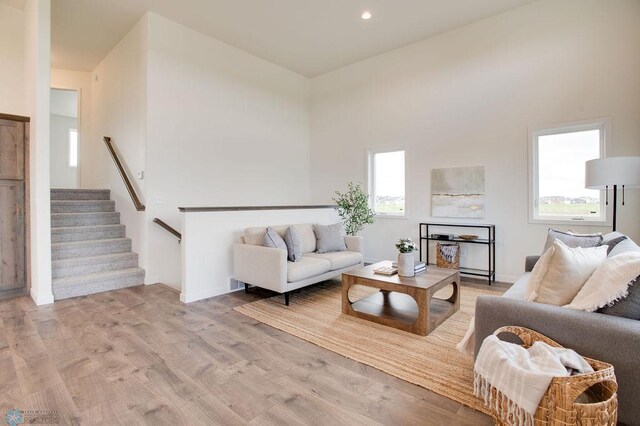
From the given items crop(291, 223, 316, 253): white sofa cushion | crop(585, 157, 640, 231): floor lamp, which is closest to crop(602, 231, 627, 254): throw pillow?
crop(585, 157, 640, 231): floor lamp

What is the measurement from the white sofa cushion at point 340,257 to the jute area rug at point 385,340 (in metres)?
0.42

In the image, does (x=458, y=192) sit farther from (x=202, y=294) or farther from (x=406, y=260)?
(x=202, y=294)

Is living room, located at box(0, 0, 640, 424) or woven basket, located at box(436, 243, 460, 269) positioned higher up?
living room, located at box(0, 0, 640, 424)

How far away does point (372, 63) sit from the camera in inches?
240

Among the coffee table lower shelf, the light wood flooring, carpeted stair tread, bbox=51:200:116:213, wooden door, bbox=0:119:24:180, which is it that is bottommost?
the light wood flooring

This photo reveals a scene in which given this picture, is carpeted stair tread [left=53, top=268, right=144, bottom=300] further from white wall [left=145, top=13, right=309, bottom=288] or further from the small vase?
the small vase

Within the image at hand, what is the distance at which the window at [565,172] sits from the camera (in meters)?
4.16

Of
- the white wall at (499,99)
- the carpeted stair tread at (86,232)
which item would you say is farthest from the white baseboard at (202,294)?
the white wall at (499,99)

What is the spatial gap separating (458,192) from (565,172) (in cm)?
135

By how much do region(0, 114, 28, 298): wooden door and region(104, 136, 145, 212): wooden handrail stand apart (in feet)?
3.79

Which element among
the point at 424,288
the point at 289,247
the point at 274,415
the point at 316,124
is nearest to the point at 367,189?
the point at 316,124

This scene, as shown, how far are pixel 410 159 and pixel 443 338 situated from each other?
11.5 ft

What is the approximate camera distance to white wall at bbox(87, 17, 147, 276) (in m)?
4.75

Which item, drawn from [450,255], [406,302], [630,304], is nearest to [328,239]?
[406,302]
